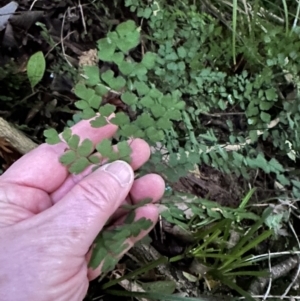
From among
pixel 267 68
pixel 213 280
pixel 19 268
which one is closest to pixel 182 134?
→ pixel 267 68

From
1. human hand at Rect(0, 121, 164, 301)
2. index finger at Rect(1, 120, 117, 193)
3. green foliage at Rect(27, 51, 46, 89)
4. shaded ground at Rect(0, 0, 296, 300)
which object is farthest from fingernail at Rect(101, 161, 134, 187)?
green foliage at Rect(27, 51, 46, 89)

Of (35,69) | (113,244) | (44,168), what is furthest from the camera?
(35,69)

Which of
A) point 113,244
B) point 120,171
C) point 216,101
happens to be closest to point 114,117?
point 120,171

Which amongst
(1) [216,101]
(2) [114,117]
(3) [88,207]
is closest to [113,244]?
(3) [88,207]

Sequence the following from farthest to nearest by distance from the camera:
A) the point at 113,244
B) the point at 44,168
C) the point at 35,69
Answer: the point at 35,69
the point at 44,168
the point at 113,244

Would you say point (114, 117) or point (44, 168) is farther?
point (44, 168)

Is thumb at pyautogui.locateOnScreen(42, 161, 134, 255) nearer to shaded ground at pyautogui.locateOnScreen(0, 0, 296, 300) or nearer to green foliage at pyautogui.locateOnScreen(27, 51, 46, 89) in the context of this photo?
shaded ground at pyautogui.locateOnScreen(0, 0, 296, 300)

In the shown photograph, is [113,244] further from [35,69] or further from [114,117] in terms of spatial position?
[35,69]

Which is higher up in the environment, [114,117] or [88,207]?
[114,117]
